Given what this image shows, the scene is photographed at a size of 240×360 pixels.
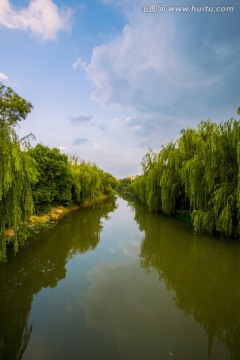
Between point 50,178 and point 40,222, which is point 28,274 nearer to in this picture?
point 40,222

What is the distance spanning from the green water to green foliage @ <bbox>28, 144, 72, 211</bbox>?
583 cm

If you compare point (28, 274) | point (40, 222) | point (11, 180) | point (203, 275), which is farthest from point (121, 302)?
point (40, 222)

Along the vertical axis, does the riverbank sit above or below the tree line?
below

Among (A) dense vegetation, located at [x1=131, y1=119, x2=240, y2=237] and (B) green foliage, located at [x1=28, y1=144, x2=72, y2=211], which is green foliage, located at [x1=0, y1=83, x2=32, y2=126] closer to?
(B) green foliage, located at [x1=28, y1=144, x2=72, y2=211]

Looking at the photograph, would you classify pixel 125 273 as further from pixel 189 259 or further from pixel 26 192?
pixel 26 192

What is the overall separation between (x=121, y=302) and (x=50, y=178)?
14302 mm

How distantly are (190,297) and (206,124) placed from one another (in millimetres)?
11363

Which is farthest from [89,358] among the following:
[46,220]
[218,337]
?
[46,220]

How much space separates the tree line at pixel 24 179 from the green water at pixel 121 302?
173 centimetres

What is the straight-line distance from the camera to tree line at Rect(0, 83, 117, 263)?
694 cm

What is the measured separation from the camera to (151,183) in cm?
2027

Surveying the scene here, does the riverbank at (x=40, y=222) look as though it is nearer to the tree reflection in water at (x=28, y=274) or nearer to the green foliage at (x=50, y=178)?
the tree reflection in water at (x=28, y=274)

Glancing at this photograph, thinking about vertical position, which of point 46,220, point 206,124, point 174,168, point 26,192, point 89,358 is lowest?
point 89,358

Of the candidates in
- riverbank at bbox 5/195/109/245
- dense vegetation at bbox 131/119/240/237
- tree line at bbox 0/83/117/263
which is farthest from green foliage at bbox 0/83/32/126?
dense vegetation at bbox 131/119/240/237
